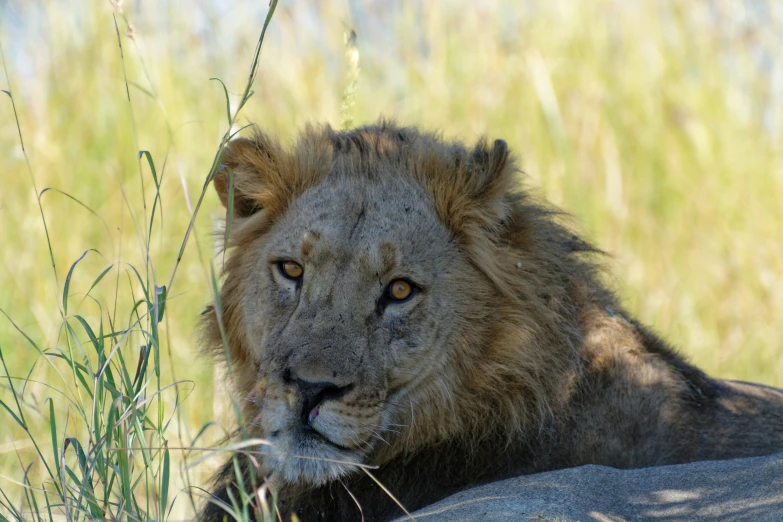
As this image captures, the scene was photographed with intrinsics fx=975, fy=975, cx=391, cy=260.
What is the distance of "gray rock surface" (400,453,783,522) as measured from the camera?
2.50 meters

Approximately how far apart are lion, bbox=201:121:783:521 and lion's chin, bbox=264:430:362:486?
4 cm

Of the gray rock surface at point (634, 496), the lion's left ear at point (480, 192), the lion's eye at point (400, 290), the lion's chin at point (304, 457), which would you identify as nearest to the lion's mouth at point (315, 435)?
the lion's chin at point (304, 457)

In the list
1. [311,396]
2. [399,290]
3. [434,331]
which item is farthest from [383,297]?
[311,396]

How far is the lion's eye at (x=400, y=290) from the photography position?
3275 mm

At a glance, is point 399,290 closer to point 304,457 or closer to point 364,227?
point 364,227

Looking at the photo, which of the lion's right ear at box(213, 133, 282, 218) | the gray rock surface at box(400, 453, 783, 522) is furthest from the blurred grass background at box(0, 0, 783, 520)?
the gray rock surface at box(400, 453, 783, 522)

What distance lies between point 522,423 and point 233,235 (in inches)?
50.9

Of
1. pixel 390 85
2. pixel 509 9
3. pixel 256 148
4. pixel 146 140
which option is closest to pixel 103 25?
pixel 146 140

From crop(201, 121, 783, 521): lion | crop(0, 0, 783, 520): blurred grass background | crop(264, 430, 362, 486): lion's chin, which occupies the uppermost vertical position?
crop(0, 0, 783, 520): blurred grass background

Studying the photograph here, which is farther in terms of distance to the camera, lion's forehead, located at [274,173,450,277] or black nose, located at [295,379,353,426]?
lion's forehead, located at [274,173,450,277]

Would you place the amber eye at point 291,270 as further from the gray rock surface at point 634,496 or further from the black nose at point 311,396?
the gray rock surface at point 634,496

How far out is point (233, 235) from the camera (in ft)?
12.2

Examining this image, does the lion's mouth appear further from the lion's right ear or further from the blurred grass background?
the blurred grass background

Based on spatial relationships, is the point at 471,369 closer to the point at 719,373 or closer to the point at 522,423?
the point at 522,423
